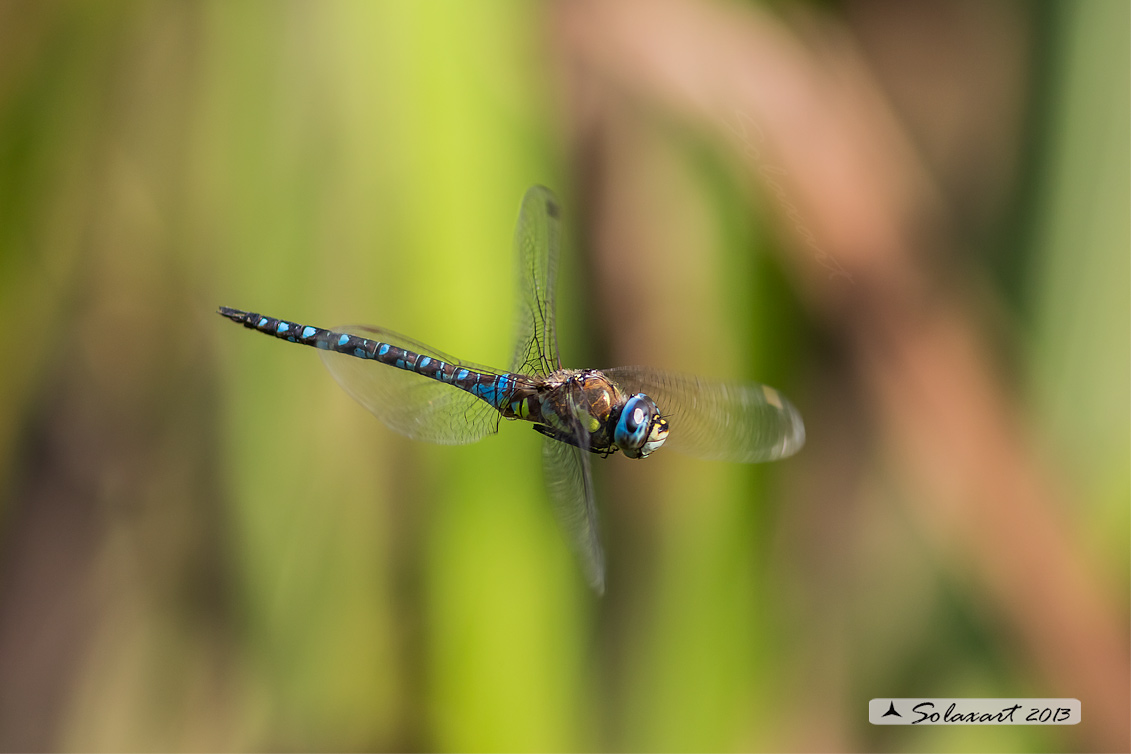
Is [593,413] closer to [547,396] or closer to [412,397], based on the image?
[547,396]

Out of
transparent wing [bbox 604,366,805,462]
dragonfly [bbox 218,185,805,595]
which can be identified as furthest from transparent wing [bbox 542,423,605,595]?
transparent wing [bbox 604,366,805,462]

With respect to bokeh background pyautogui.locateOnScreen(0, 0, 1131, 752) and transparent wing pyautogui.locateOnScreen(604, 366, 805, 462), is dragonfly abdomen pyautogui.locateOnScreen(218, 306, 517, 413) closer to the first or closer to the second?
bokeh background pyautogui.locateOnScreen(0, 0, 1131, 752)

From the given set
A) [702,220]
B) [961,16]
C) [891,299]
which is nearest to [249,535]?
[702,220]

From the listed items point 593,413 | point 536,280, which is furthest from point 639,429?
point 536,280

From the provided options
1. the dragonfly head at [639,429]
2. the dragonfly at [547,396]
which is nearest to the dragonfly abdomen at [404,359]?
the dragonfly at [547,396]

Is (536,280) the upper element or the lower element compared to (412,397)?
upper

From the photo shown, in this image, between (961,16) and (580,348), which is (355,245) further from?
(961,16)
